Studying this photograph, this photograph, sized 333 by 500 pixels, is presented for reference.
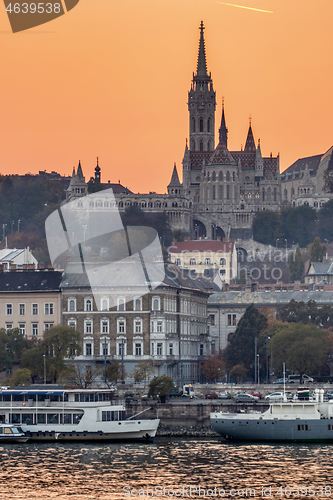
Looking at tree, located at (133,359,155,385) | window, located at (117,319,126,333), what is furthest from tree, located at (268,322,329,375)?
window, located at (117,319,126,333)

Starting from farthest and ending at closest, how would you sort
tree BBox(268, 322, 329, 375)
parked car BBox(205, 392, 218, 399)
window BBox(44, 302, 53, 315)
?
window BBox(44, 302, 53, 315) → tree BBox(268, 322, 329, 375) → parked car BBox(205, 392, 218, 399)

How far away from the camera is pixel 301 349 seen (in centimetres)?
10562

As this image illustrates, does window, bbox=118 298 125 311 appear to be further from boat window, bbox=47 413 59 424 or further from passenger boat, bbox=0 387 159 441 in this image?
boat window, bbox=47 413 59 424

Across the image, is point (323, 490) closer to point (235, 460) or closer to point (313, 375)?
point (235, 460)

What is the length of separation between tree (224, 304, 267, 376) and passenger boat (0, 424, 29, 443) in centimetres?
3693

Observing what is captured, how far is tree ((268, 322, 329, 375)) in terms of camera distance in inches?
4156

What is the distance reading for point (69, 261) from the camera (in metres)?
116

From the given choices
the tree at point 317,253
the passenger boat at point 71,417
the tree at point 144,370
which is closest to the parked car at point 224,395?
the tree at point 144,370

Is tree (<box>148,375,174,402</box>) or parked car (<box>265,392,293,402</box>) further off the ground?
tree (<box>148,375,174,402</box>)

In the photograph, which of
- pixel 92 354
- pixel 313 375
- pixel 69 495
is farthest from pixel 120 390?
pixel 69 495

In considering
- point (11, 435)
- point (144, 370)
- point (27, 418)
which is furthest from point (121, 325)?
point (11, 435)

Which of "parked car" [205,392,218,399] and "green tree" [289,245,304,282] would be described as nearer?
"parked car" [205,392,218,399]

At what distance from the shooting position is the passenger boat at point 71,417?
79250 millimetres

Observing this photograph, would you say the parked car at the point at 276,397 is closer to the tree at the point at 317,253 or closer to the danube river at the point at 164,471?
the danube river at the point at 164,471
